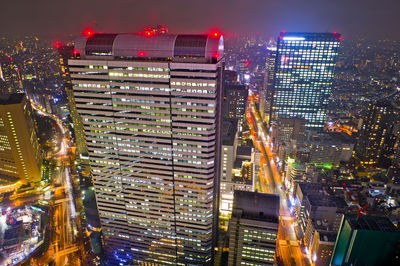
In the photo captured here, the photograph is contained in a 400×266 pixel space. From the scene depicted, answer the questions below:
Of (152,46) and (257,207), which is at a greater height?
(152,46)

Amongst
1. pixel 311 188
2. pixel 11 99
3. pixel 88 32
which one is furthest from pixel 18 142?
pixel 311 188

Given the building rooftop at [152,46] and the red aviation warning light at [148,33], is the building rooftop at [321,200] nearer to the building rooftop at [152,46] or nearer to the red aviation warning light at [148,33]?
the building rooftop at [152,46]

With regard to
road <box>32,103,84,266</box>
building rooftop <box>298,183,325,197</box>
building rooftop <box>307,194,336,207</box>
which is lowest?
road <box>32,103,84,266</box>

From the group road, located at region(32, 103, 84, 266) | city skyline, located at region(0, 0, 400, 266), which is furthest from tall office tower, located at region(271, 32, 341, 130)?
road, located at region(32, 103, 84, 266)

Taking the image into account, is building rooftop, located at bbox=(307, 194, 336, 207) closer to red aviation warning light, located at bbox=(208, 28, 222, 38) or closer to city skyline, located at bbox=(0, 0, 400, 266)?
city skyline, located at bbox=(0, 0, 400, 266)

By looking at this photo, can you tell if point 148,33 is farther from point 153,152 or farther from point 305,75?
point 305,75

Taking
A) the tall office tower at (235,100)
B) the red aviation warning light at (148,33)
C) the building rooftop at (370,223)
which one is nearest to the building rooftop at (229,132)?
the tall office tower at (235,100)

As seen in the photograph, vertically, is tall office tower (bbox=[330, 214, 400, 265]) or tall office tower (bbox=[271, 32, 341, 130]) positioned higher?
tall office tower (bbox=[271, 32, 341, 130])
